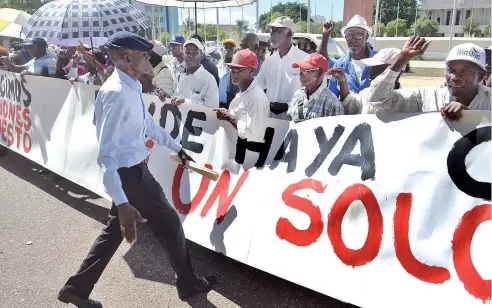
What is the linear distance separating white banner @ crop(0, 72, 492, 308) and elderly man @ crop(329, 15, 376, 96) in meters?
1.39

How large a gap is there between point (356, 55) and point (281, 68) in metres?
0.80

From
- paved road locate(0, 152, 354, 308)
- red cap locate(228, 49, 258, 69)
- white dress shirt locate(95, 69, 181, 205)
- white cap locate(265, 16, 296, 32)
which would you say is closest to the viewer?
white dress shirt locate(95, 69, 181, 205)

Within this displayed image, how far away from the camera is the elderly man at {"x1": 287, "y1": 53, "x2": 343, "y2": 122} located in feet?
11.2

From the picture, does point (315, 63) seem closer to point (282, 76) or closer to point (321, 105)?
point (321, 105)

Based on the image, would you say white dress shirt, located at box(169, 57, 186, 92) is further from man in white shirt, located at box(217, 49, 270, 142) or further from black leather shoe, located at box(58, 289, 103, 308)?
black leather shoe, located at box(58, 289, 103, 308)

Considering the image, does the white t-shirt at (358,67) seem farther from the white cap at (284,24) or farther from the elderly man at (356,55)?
the white cap at (284,24)

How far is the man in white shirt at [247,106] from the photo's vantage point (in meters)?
3.46

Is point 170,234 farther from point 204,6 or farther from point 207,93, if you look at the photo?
point 204,6

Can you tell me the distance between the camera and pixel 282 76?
455cm

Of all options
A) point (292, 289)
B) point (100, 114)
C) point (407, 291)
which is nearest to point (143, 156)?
point (100, 114)

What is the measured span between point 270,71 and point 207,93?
766mm

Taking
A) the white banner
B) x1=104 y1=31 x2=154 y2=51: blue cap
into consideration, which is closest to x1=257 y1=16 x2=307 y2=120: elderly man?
the white banner

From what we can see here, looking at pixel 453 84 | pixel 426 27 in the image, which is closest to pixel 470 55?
pixel 453 84

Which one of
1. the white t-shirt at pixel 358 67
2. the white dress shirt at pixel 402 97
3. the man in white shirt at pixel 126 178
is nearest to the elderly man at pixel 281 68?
the white t-shirt at pixel 358 67
